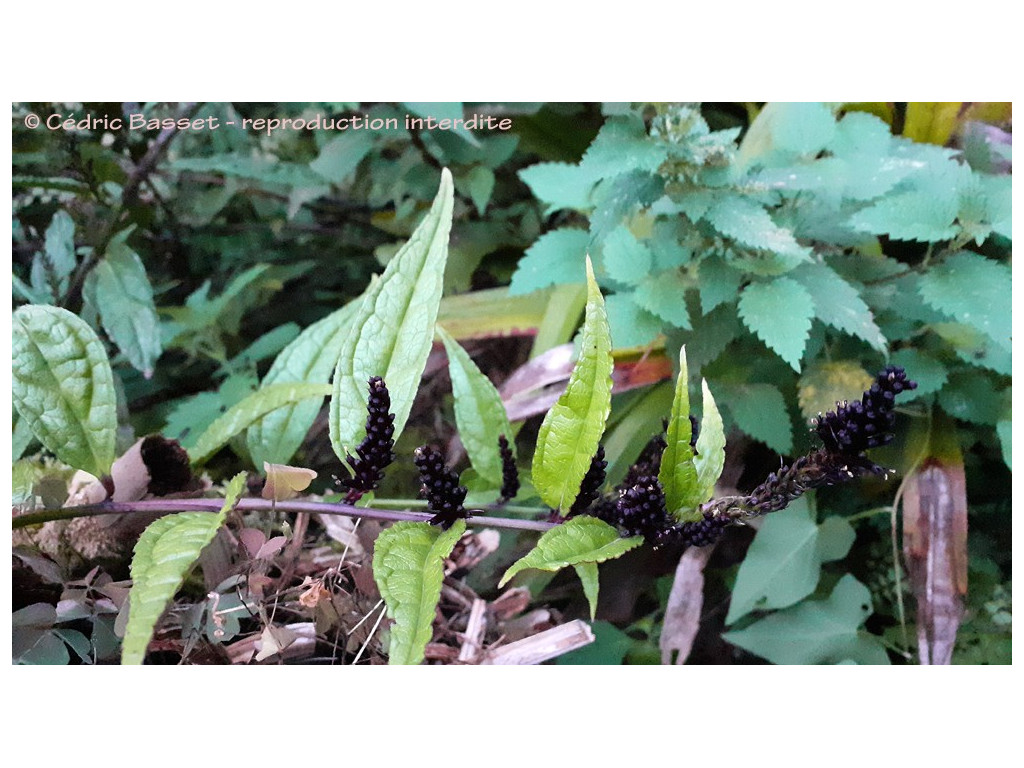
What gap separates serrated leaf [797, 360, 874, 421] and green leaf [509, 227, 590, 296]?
21 cm

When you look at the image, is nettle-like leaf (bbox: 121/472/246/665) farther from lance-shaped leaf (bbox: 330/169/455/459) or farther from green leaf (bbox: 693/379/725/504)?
green leaf (bbox: 693/379/725/504)

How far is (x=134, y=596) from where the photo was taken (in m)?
0.47

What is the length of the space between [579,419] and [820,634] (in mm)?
326

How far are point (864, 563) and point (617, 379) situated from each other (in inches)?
10.5

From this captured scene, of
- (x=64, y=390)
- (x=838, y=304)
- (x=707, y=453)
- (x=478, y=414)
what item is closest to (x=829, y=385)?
(x=838, y=304)

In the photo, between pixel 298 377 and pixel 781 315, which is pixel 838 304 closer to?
pixel 781 315

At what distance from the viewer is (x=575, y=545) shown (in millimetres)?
536

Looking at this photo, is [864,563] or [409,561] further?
[864,563]

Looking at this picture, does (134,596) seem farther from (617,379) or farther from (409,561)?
(617,379)

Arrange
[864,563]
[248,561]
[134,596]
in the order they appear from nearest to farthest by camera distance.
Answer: [134,596] < [248,561] < [864,563]

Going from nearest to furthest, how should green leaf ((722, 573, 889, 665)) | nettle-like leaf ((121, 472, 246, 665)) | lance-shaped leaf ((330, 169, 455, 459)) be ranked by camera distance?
nettle-like leaf ((121, 472, 246, 665)) < lance-shaped leaf ((330, 169, 455, 459)) < green leaf ((722, 573, 889, 665))

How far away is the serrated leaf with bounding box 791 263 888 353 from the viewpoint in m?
0.63

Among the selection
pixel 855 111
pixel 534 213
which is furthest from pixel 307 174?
pixel 855 111

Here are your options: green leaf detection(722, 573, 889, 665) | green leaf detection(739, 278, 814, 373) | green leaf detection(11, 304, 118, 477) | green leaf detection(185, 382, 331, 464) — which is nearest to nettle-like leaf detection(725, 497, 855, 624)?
green leaf detection(722, 573, 889, 665)
